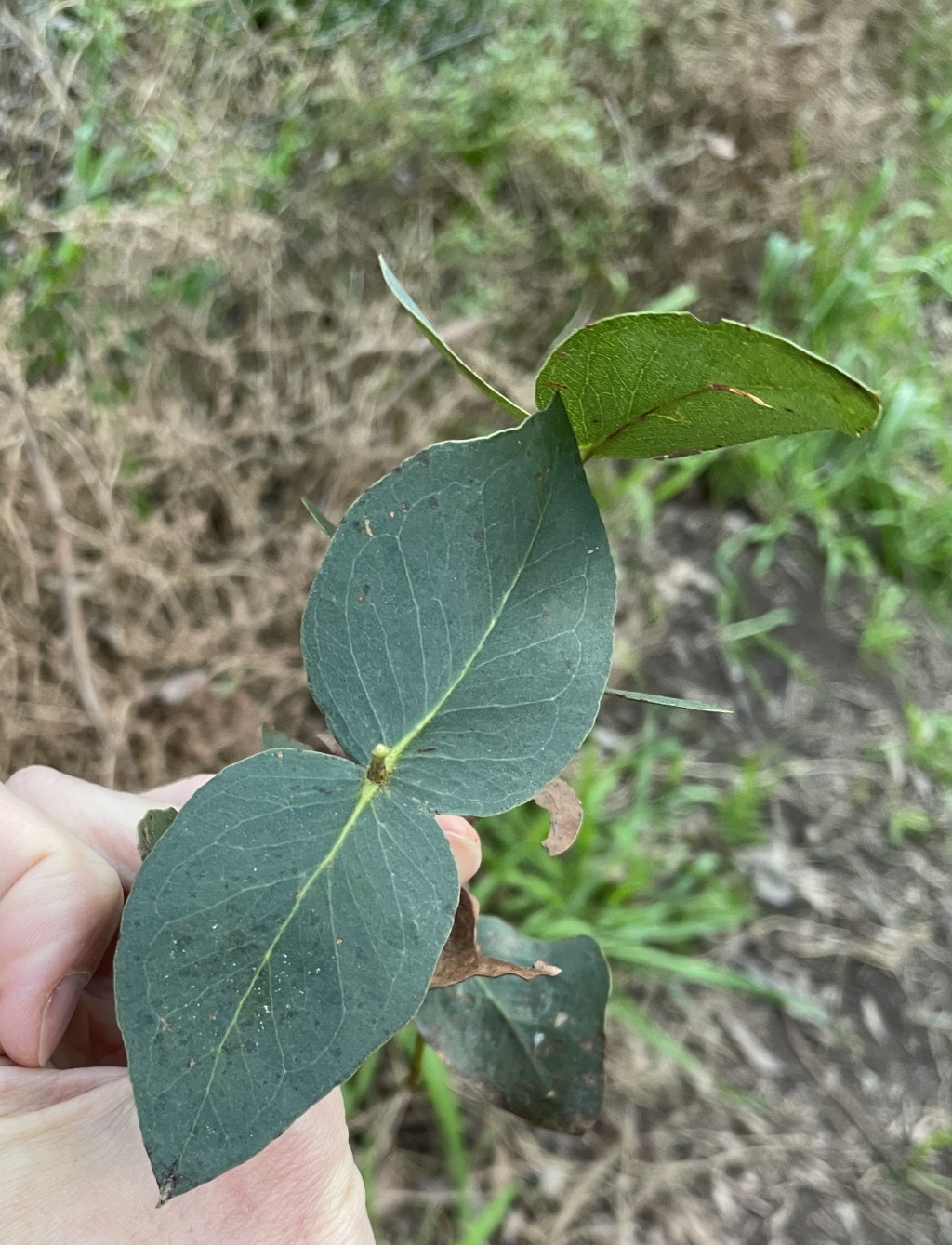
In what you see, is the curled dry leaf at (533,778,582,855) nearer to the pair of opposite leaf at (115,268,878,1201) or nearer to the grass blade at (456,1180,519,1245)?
the pair of opposite leaf at (115,268,878,1201)

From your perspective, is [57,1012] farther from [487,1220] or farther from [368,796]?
[487,1220]

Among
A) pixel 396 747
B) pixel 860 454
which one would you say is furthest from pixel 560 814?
pixel 860 454

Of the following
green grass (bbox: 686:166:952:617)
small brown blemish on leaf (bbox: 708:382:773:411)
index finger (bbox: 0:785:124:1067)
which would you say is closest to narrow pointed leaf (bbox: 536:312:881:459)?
small brown blemish on leaf (bbox: 708:382:773:411)

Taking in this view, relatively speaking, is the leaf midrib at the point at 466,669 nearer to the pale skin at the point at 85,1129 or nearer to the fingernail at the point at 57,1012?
the pale skin at the point at 85,1129

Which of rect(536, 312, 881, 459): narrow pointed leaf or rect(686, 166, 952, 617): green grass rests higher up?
rect(536, 312, 881, 459): narrow pointed leaf

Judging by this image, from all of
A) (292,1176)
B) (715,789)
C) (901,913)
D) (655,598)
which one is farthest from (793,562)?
(292,1176)

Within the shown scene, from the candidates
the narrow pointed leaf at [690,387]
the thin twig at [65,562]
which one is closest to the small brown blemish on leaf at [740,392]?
the narrow pointed leaf at [690,387]
